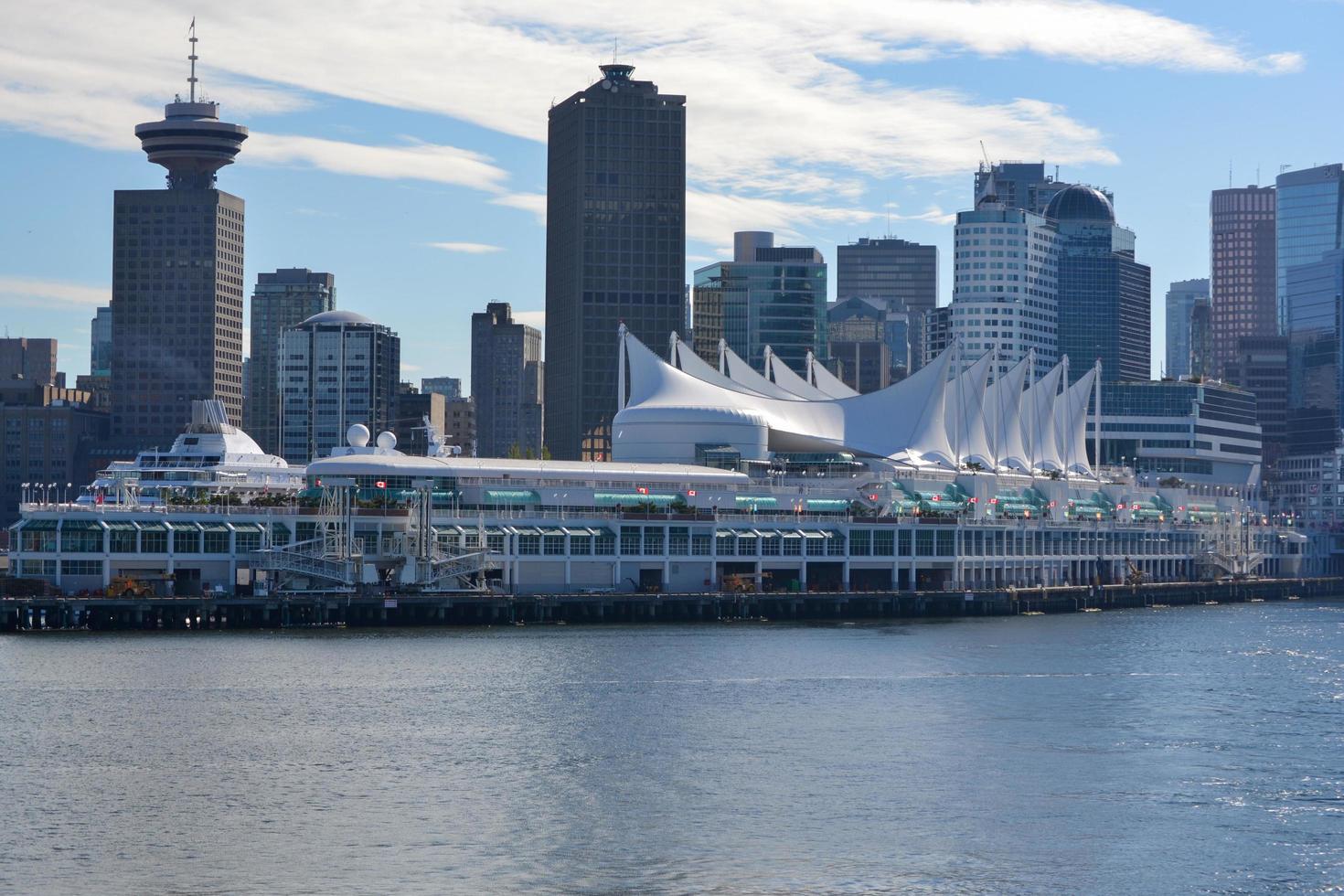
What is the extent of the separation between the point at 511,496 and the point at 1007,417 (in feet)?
225

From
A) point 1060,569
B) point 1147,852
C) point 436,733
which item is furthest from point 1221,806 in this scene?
point 1060,569

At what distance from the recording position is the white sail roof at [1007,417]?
170 meters

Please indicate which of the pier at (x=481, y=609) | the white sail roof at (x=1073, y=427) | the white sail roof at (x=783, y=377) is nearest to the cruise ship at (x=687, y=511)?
the white sail roof at (x=783, y=377)

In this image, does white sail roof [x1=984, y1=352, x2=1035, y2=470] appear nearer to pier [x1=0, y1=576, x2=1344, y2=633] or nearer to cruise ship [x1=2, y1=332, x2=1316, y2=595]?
cruise ship [x1=2, y1=332, x2=1316, y2=595]

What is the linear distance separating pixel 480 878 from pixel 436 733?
18861 millimetres

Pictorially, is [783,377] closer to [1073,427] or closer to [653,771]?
[1073,427]

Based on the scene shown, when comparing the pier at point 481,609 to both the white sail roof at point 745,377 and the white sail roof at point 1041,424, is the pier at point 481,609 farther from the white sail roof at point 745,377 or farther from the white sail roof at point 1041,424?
the white sail roof at point 1041,424

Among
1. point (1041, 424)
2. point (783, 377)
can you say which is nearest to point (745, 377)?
point (783, 377)

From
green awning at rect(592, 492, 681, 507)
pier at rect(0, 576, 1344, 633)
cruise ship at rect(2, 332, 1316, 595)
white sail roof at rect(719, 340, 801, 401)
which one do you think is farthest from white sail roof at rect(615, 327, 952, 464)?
pier at rect(0, 576, 1344, 633)

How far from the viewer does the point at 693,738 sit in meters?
63.7

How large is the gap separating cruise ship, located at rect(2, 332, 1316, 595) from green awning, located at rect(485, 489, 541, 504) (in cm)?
14

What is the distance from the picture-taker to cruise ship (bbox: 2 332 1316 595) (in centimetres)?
10625

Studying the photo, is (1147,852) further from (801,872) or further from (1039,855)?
(801,872)

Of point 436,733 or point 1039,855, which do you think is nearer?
point 1039,855
